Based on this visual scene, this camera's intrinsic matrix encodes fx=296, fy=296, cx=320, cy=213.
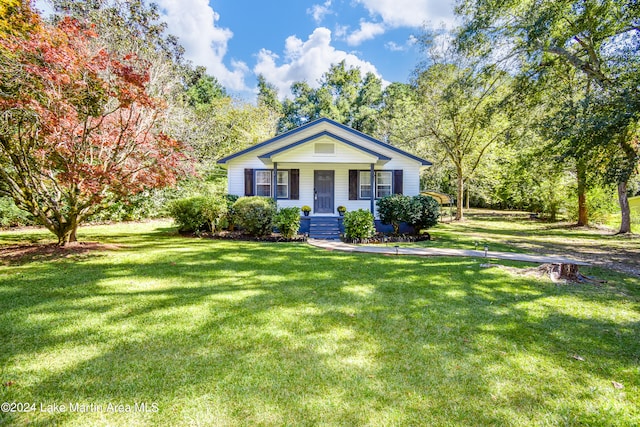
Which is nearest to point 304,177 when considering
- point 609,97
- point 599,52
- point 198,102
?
point 609,97

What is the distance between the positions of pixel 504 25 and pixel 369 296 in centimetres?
1259

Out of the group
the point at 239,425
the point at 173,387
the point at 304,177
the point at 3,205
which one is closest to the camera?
the point at 239,425

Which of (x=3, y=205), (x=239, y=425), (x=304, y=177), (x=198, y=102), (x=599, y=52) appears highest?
(x=198, y=102)

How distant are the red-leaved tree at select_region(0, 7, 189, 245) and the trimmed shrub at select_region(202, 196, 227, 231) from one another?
8.99ft

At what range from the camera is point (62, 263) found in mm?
6734

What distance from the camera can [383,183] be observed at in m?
15.3

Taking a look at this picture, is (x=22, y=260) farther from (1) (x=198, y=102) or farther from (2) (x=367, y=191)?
(1) (x=198, y=102)

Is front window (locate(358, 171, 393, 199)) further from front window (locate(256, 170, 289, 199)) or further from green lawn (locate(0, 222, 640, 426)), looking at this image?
green lawn (locate(0, 222, 640, 426))

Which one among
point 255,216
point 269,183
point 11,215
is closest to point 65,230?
point 255,216

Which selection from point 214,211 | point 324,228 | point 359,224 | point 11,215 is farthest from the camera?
point 324,228

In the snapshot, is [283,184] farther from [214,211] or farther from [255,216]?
[214,211]

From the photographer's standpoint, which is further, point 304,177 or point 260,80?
point 260,80

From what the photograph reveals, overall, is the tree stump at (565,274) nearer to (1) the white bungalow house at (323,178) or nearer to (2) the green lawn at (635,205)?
(1) the white bungalow house at (323,178)

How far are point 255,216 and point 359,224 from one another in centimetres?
399
